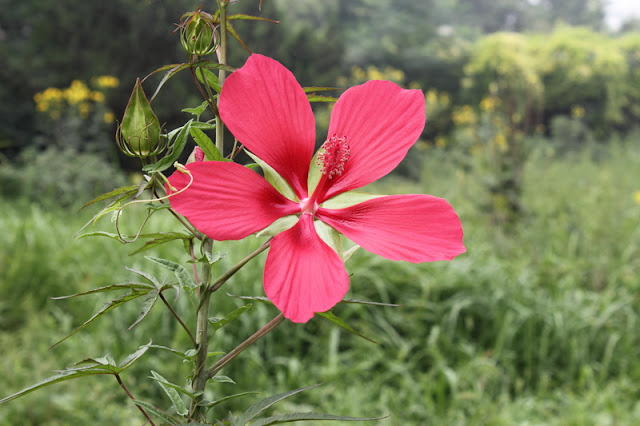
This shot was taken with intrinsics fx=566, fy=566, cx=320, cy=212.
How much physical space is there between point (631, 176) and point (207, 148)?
529 cm

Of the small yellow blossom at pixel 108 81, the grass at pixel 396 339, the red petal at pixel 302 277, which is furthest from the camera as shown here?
the small yellow blossom at pixel 108 81

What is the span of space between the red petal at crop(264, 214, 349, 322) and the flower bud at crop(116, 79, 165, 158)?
0.27 feet

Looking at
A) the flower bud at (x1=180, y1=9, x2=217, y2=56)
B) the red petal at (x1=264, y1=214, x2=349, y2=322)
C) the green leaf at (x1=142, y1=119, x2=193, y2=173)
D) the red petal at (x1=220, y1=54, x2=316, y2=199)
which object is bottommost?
the red petal at (x1=264, y1=214, x2=349, y2=322)

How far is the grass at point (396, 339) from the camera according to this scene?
1788 millimetres

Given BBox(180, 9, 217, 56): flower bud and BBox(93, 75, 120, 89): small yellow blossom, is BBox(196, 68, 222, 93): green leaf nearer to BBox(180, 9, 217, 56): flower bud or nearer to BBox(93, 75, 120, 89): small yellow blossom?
BBox(180, 9, 217, 56): flower bud

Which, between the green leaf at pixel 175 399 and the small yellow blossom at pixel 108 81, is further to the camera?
the small yellow blossom at pixel 108 81

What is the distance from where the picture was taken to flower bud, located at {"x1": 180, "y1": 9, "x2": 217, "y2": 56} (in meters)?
0.30

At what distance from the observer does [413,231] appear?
0.29m

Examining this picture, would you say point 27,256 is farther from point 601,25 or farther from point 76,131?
point 601,25

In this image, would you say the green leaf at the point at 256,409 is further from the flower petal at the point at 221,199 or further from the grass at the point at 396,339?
the grass at the point at 396,339

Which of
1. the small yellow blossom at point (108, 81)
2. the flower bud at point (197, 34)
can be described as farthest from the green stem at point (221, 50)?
the small yellow blossom at point (108, 81)

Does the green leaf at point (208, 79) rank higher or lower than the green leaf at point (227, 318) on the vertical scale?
higher

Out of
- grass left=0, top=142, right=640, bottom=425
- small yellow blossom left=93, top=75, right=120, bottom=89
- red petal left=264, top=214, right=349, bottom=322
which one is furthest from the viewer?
small yellow blossom left=93, top=75, right=120, bottom=89

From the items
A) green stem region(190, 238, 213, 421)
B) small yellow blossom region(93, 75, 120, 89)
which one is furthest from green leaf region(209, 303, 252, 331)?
small yellow blossom region(93, 75, 120, 89)
